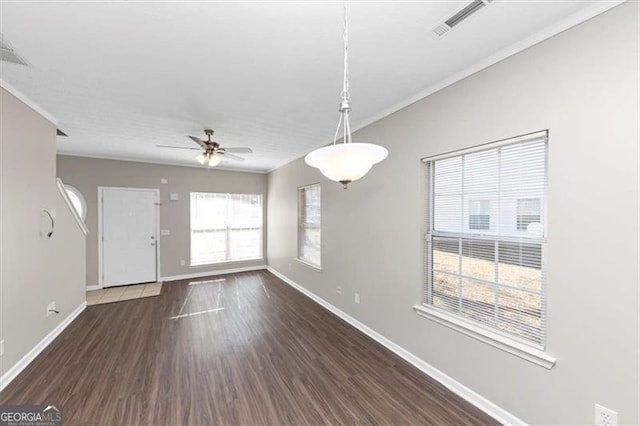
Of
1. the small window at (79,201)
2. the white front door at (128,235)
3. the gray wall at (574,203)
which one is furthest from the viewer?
the white front door at (128,235)

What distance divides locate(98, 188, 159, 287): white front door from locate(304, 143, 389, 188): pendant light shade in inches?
215

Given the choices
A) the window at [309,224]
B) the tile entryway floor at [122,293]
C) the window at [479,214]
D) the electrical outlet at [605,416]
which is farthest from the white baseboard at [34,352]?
the electrical outlet at [605,416]

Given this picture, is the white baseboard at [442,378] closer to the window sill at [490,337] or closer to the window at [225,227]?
the window sill at [490,337]

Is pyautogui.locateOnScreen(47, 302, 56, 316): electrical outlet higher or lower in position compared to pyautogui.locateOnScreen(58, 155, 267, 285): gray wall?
lower

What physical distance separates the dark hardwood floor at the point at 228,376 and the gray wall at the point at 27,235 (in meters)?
0.38

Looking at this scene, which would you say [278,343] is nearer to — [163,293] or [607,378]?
[607,378]

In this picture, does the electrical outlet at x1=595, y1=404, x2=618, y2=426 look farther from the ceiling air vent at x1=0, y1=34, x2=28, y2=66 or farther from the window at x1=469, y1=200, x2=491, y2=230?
the ceiling air vent at x1=0, y1=34, x2=28, y2=66

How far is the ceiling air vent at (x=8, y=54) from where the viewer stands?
162cm

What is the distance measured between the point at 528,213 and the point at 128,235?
21.0 feet

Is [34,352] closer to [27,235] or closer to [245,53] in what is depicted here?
[27,235]

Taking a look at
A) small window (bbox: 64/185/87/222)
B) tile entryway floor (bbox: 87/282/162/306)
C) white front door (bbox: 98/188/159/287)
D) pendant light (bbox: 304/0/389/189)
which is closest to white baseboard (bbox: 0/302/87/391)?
tile entryway floor (bbox: 87/282/162/306)

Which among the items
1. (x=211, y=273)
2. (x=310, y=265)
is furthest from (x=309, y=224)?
(x=211, y=273)

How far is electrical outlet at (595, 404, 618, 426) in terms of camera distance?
132 cm

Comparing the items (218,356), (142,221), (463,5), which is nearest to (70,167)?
(142,221)
